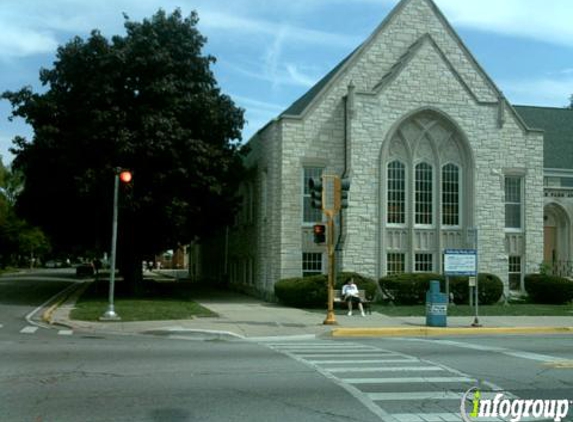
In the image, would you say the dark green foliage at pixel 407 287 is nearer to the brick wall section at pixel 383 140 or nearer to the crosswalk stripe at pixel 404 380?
the brick wall section at pixel 383 140

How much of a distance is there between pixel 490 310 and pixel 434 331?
715 centimetres

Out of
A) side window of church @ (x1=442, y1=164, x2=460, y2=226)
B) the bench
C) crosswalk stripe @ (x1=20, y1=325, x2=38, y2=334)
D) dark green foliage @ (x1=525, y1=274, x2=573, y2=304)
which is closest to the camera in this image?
crosswalk stripe @ (x1=20, y1=325, x2=38, y2=334)

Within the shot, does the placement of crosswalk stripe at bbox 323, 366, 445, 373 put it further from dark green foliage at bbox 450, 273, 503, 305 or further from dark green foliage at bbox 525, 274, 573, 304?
dark green foliage at bbox 525, 274, 573, 304

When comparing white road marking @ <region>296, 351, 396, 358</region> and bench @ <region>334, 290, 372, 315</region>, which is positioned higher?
bench @ <region>334, 290, 372, 315</region>

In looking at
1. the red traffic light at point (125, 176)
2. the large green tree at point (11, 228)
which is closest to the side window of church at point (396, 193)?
the red traffic light at point (125, 176)

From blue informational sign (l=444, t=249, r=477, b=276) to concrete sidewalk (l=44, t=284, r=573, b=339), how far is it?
156 centimetres

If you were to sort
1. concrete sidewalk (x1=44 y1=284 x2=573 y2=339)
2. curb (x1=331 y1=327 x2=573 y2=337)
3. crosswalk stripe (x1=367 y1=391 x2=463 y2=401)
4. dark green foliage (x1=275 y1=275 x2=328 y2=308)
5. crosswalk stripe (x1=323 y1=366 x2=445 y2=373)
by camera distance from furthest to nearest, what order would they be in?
dark green foliage (x1=275 y1=275 x2=328 y2=308)
curb (x1=331 y1=327 x2=573 y2=337)
concrete sidewalk (x1=44 y1=284 x2=573 y2=339)
crosswalk stripe (x1=323 y1=366 x2=445 y2=373)
crosswalk stripe (x1=367 y1=391 x2=463 y2=401)

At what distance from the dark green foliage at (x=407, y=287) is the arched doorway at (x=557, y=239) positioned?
9.96 m

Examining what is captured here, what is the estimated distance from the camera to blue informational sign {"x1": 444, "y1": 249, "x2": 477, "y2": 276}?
22625 millimetres

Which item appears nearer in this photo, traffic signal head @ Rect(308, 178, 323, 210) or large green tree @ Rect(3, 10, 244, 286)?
traffic signal head @ Rect(308, 178, 323, 210)

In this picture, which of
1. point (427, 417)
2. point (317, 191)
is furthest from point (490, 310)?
point (427, 417)

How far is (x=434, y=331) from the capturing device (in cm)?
1984

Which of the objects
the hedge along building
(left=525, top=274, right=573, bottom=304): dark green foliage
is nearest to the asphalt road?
the hedge along building

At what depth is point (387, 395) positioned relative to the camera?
934cm
